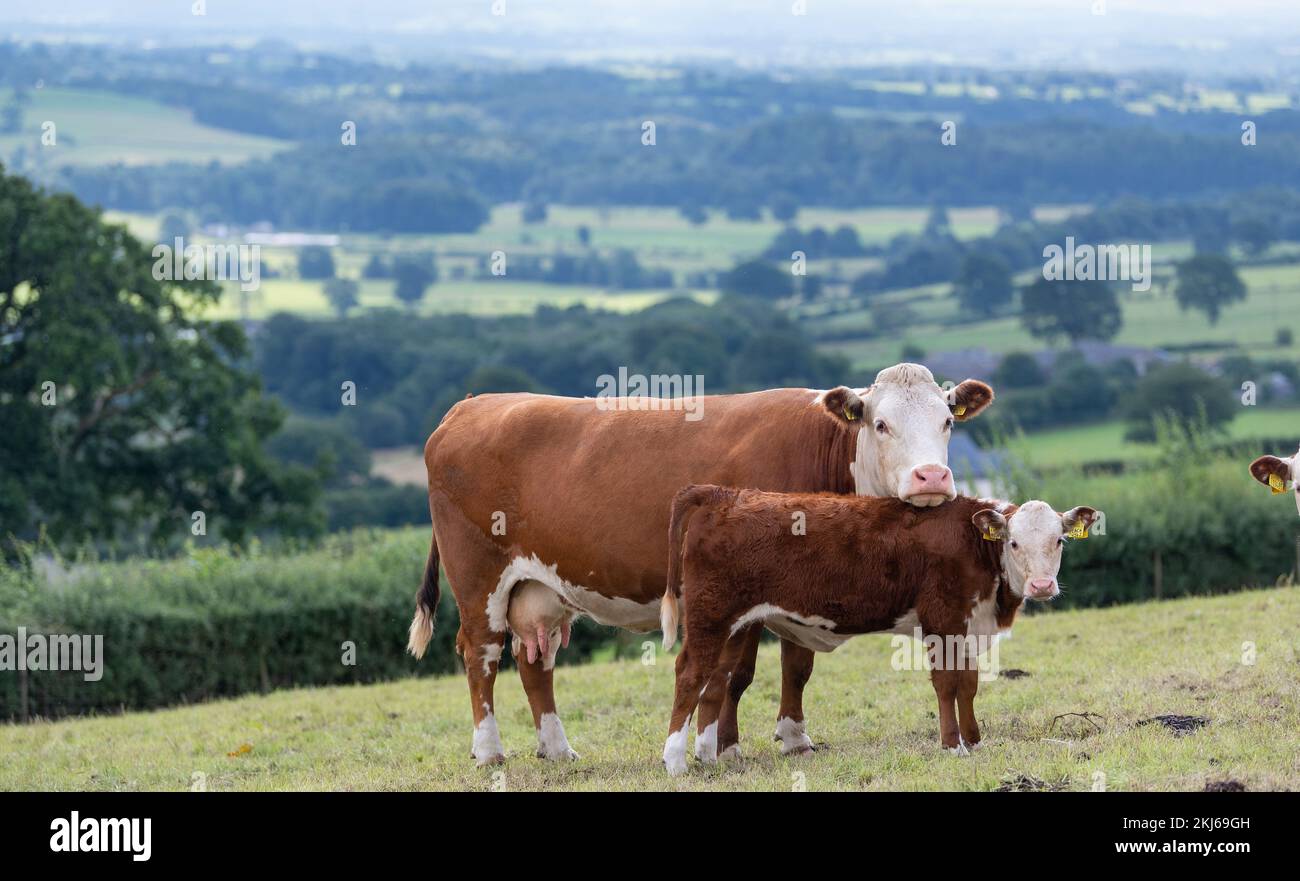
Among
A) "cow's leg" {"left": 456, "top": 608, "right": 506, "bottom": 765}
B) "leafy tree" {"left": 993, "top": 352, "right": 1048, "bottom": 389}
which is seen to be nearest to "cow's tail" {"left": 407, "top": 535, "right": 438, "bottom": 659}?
"cow's leg" {"left": 456, "top": 608, "right": 506, "bottom": 765}

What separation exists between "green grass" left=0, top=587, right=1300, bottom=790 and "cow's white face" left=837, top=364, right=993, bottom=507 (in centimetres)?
168

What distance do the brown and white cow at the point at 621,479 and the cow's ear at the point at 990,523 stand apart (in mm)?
254

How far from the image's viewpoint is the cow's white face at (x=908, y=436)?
10.3 metres

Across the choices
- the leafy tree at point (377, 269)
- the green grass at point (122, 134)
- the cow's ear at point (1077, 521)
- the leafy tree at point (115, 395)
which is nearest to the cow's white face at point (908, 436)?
the cow's ear at point (1077, 521)

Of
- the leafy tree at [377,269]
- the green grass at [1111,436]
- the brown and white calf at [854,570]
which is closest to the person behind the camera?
the brown and white calf at [854,570]

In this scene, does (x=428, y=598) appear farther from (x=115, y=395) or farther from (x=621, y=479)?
(x=115, y=395)

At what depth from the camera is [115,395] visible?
139 ft

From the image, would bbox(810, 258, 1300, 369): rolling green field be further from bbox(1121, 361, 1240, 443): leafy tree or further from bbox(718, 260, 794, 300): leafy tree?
bbox(1121, 361, 1240, 443): leafy tree

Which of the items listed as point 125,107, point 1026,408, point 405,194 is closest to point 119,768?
point 1026,408

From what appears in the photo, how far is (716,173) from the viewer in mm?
164625

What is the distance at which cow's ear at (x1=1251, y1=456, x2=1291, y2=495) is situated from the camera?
37.0 ft

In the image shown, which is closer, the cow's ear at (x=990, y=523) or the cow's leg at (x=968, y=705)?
the cow's ear at (x=990, y=523)

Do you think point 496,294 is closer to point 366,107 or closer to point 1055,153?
point 1055,153

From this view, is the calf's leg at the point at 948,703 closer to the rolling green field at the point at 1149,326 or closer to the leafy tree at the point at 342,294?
the rolling green field at the point at 1149,326
